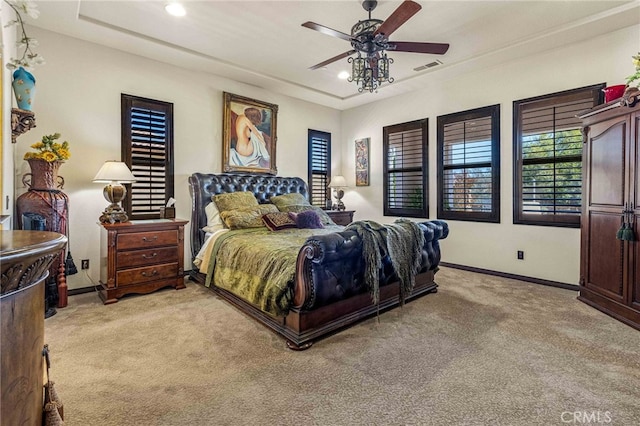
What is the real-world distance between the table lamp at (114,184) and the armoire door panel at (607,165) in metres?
4.95

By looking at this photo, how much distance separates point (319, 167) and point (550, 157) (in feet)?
12.4

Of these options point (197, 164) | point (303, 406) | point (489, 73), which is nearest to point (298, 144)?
point (197, 164)

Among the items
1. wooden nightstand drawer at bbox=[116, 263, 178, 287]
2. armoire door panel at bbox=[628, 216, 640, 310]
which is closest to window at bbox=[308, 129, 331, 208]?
wooden nightstand drawer at bbox=[116, 263, 178, 287]

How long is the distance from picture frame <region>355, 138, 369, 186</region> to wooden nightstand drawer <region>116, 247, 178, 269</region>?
12.4 feet

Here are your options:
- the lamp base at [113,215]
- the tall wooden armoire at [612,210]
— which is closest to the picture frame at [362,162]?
the tall wooden armoire at [612,210]

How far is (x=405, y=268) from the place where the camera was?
10.0ft

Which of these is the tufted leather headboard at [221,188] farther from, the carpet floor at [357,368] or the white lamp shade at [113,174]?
the carpet floor at [357,368]

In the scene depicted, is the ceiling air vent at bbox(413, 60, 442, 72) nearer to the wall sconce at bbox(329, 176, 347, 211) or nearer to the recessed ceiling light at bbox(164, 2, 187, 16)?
the wall sconce at bbox(329, 176, 347, 211)

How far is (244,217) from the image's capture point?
4027mm

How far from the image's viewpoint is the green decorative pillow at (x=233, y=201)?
13.9ft

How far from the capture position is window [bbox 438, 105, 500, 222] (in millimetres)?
4516

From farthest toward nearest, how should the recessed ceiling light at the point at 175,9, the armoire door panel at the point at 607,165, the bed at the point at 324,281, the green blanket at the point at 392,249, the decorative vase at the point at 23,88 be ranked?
the recessed ceiling light at the point at 175,9
the armoire door panel at the point at 607,165
the green blanket at the point at 392,249
the decorative vase at the point at 23,88
the bed at the point at 324,281

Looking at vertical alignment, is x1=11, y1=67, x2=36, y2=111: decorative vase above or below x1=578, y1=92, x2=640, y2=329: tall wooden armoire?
above

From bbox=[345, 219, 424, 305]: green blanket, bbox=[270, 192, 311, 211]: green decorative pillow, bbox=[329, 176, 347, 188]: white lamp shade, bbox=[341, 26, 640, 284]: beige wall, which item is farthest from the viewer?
bbox=[329, 176, 347, 188]: white lamp shade
